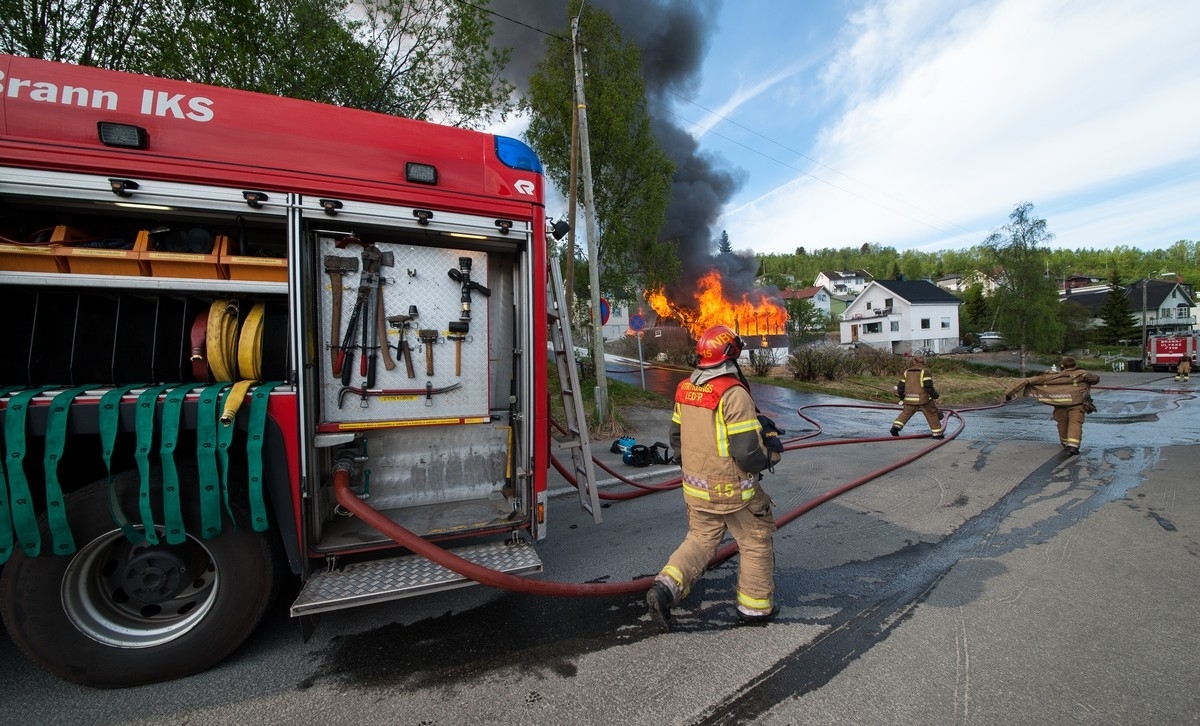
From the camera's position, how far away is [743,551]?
290cm

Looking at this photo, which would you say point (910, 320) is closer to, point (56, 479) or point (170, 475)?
point (170, 475)

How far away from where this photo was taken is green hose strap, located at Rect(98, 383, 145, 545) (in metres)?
2.21

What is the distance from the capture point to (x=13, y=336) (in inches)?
98.3

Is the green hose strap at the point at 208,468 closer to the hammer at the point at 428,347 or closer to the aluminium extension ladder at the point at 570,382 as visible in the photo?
the hammer at the point at 428,347

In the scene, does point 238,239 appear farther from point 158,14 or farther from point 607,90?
point 607,90

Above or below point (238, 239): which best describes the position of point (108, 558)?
below

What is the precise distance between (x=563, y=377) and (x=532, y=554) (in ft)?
4.28

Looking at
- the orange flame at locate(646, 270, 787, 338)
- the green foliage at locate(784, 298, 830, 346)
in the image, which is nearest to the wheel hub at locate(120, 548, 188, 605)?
the orange flame at locate(646, 270, 787, 338)

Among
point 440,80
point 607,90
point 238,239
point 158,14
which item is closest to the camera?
point 238,239

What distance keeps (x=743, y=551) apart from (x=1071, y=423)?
23.6 ft

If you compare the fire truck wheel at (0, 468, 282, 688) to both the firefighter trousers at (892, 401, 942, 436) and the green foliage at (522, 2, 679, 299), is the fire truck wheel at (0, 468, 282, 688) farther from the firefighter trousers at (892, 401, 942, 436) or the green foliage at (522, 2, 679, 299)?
the green foliage at (522, 2, 679, 299)

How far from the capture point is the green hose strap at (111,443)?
7.25 ft

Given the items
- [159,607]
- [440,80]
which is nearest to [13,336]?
[159,607]

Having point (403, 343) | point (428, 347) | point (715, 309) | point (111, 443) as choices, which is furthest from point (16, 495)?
point (715, 309)
